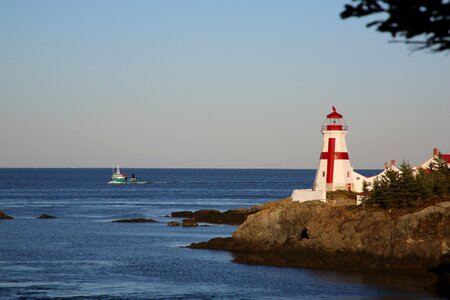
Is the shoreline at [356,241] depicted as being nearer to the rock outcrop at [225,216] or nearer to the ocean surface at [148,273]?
the ocean surface at [148,273]

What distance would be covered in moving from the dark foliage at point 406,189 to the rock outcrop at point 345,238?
1.30 m

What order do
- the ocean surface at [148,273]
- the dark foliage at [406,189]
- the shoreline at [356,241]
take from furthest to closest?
the dark foliage at [406,189] → the shoreline at [356,241] → the ocean surface at [148,273]

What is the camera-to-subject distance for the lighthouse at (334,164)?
63344 millimetres

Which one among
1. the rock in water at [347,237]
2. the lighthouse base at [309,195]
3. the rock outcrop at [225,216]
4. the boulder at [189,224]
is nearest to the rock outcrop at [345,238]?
the rock in water at [347,237]

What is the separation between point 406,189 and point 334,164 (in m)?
13.9

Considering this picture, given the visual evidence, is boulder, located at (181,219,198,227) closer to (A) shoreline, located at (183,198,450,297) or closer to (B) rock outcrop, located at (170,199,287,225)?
(B) rock outcrop, located at (170,199,287,225)

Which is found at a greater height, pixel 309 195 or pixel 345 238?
pixel 309 195

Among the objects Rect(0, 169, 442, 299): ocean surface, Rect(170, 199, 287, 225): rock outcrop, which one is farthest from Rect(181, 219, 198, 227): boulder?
Rect(170, 199, 287, 225): rock outcrop

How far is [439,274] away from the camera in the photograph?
40.1 meters

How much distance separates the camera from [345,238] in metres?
45.8

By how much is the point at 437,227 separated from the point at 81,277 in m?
18.7

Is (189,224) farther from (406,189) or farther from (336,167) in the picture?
(406,189)

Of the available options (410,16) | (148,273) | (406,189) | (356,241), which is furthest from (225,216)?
(410,16)

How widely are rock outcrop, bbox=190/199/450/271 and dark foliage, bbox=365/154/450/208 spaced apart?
1299 mm
